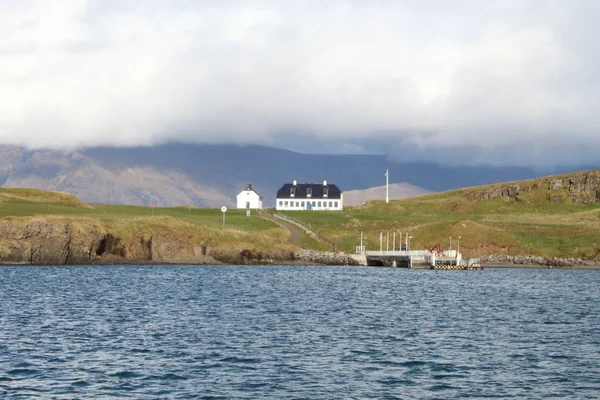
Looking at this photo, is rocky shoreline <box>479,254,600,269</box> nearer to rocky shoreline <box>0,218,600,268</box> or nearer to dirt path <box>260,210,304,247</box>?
rocky shoreline <box>0,218,600,268</box>

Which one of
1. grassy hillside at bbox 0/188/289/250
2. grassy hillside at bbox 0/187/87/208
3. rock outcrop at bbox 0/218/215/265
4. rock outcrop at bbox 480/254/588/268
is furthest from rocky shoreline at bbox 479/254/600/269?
grassy hillside at bbox 0/187/87/208

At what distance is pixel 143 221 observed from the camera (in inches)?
5418

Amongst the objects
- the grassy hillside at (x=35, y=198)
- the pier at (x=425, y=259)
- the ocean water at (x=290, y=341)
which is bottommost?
the ocean water at (x=290, y=341)

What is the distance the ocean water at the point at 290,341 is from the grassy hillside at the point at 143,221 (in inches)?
1431

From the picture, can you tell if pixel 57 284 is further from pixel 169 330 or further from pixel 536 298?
pixel 536 298

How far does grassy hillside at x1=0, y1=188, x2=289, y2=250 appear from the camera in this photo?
5310 inches

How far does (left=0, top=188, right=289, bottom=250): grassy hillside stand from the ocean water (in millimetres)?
36345

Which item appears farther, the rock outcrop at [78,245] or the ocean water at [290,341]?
the rock outcrop at [78,245]

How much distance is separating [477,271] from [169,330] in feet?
326

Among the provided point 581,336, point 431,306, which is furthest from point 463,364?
point 431,306

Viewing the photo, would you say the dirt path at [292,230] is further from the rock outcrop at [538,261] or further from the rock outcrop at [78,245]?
the rock outcrop at [538,261]

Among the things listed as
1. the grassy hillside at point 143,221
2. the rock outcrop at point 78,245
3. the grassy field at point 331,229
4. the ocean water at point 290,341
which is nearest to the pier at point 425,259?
the grassy field at point 331,229

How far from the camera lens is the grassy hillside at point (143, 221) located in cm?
13488

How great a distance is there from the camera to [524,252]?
159 m
